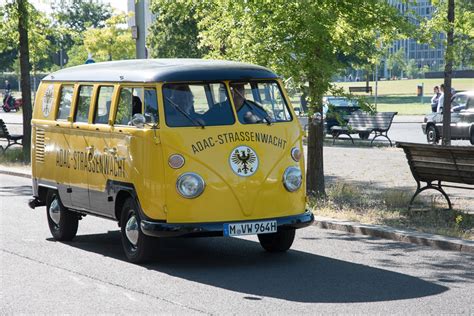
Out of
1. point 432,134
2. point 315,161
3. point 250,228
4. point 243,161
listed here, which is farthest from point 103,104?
point 432,134

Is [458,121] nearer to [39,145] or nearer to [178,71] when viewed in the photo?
[39,145]

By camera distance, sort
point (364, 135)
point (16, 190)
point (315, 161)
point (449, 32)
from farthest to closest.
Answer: point (364, 135), point (449, 32), point (16, 190), point (315, 161)

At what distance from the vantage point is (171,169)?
10680 millimetres

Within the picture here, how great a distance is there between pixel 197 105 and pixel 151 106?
1.57ft

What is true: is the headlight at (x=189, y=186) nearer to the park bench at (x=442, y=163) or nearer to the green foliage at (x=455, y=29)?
the park bench at (x=442, y=163)

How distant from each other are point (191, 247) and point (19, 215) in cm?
408

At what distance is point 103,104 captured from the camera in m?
12.0

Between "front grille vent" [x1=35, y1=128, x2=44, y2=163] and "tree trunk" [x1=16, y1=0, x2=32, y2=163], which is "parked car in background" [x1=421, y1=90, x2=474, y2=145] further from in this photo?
"front grille vent" [x1=35, y1=128, x2=44, y2=163]

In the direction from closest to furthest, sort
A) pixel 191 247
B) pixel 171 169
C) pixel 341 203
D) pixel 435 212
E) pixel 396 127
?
1. pixel 171 169
2. pixel 191 247
3. pixel 435 212
4. pixel 341 203
5. pixel 396 127

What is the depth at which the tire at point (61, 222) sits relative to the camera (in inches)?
510

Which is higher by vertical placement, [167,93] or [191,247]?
[167,93]

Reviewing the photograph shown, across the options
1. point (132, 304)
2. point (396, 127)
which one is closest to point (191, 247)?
point (132, 304)

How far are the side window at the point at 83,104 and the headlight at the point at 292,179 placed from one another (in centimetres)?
263

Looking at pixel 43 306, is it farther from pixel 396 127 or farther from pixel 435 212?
pixel 396 127
